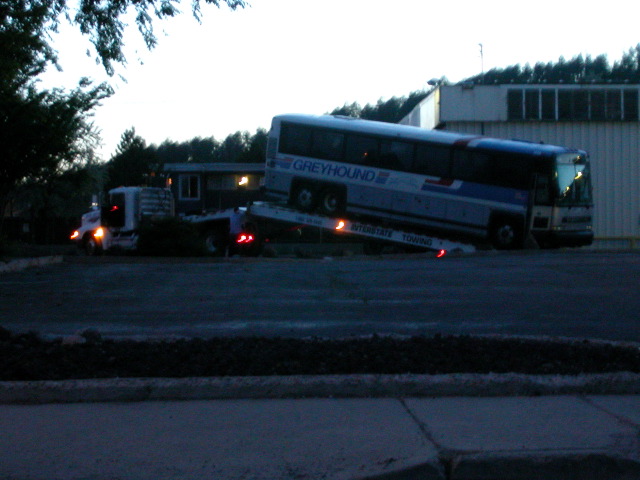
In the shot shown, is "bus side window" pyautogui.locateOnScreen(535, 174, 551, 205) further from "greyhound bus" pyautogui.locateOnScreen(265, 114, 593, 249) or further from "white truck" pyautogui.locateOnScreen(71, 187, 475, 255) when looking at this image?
"white truck" pyautogui.locateOnScreen(71, 187, 475, 255)

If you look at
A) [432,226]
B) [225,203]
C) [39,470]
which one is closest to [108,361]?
[39,470]

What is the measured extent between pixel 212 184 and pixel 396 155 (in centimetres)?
2437

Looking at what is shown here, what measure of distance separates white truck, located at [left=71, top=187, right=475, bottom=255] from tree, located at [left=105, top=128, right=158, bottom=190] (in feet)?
154

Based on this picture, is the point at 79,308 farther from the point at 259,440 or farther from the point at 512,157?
the point at 512,157

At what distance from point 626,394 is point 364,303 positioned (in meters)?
5.67

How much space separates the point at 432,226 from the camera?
27.8 meters

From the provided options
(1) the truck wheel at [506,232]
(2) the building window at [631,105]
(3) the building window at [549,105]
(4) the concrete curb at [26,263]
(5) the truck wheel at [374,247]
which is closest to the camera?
(4) the concrete curb at [26,263]

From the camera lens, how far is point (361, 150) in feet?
92.5

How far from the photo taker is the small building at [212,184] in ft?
163

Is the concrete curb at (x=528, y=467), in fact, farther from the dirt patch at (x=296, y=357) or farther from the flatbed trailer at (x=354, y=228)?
the flatbed trailer at (x=354, y=228)

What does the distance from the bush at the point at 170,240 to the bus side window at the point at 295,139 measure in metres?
5.03

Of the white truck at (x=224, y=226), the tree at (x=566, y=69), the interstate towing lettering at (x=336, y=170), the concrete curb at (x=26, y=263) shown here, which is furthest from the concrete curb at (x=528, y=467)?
the tree at (x=566, y=69)

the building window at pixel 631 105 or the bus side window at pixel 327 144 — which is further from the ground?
the building window at pixel 631 105

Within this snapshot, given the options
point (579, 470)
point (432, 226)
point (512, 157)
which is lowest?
point (579, 470)
